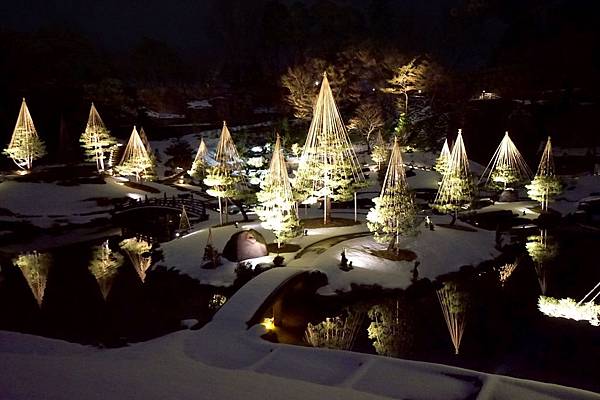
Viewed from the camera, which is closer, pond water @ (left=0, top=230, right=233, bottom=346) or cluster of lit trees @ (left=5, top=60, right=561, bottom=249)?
pond water @ (left=0, top=230, right=233, bottom=346)

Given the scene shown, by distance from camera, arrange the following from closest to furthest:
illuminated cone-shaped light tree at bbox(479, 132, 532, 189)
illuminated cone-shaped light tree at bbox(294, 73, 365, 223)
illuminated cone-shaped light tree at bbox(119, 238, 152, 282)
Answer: illuminated cone-shaped light tree at bbox(119, 238, 152, 282)
illuminated cone-shaped light tree at bbox(294, 73, 365, 223)
illuminated cone-shaped light tree at bbox(479, 132, 532, 189)

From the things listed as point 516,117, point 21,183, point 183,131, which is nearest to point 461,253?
point 516,117

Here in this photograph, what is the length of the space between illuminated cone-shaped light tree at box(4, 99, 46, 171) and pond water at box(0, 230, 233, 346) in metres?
17.2

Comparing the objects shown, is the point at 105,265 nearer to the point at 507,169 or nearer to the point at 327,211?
the point at 327,211

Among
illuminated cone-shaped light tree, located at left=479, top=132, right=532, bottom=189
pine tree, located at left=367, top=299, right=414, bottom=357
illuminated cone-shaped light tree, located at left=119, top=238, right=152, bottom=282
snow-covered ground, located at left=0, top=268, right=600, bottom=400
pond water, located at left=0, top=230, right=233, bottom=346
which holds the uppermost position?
illuminated cone-shaped light tree, located at left=479, top=132, right=532, bottom=189

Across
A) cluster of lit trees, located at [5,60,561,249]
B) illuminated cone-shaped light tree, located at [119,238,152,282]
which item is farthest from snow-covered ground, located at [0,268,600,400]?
cluster of lit trees, located at [5,60,561,249]

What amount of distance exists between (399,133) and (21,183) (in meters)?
33.5

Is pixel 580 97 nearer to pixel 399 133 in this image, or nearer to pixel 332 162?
pixel 399 133

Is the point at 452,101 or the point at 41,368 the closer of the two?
the point at 41,368

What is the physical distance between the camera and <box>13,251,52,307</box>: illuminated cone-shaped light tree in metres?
19.5

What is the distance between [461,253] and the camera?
22.7 m

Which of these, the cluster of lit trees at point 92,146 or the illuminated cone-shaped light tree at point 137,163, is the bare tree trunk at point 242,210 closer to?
the illuminated cone-shaped light tree at point 137,163

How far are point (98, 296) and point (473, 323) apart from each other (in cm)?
1427

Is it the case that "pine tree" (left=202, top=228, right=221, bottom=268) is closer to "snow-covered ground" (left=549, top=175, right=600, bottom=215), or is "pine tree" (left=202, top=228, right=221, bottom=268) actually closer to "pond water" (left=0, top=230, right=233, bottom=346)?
"pond water" (left=0, top=230, right=233, bottom=346)
